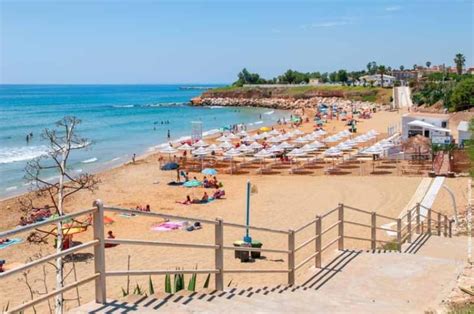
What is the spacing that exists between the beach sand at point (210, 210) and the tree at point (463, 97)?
37.2 meters

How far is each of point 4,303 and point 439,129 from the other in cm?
2739

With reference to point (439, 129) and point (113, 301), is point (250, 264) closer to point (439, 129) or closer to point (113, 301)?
point (113, 301)

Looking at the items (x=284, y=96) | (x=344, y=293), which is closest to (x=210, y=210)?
(x=344, y=293)

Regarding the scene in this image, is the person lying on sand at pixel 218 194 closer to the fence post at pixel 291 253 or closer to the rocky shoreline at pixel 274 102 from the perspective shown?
the fence post at pixel 291 253

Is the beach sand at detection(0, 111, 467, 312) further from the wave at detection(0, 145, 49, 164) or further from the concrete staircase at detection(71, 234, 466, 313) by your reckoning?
the wave at detection(0, 145, 49, 164)

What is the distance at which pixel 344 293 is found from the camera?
22.2ft

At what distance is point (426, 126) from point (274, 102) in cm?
8278

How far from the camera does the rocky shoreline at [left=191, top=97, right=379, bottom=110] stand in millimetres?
105769

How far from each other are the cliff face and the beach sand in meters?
76.5

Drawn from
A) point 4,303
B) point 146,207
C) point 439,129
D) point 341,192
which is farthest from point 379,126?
point 4,303

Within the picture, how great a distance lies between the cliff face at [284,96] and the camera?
353 ft

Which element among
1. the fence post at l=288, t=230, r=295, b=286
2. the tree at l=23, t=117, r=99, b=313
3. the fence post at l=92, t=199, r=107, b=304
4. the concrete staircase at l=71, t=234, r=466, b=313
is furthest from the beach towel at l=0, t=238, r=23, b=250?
the fence post at l=92, t=199, r=107, b=304

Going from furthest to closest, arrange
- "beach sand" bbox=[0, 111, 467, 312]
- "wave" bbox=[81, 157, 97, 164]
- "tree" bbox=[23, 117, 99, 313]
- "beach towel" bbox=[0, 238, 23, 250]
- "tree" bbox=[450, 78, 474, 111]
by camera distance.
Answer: "tree" bbox=[450, 78, 474, 111], "wave" bbox=[81, 157, 97, 164], "beach towel" bbox=[0, 238, 23, 250], "beach sand" bbox=[0, 111, 467, 312], "tree" bbox=[23, 117, 99, 313]

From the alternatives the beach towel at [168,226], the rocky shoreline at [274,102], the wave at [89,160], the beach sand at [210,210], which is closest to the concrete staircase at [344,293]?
the beach sand at [210,210]
